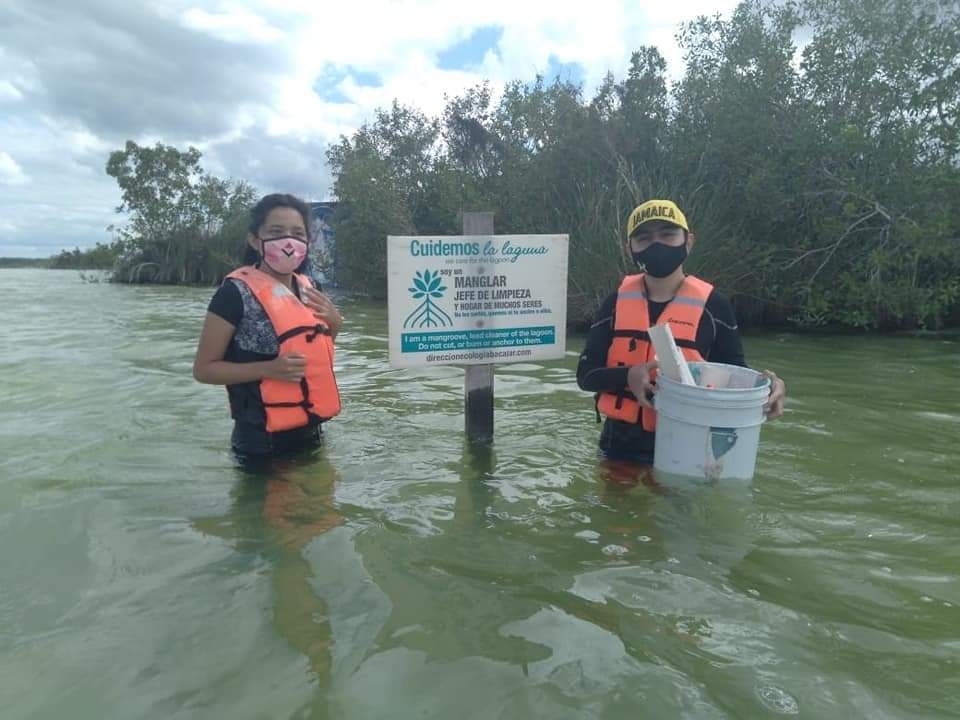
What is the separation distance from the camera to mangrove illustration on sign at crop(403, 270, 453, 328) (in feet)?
14.1

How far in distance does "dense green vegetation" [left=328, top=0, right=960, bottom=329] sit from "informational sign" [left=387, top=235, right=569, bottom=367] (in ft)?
28.9

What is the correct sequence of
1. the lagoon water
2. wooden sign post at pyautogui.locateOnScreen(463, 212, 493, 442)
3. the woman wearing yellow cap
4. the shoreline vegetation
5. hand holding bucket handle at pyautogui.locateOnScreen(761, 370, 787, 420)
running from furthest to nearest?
the shoreline vegetation < wooden sign post at pyautogui.locateOnScreen(463, 212, 493, 442) < the woman wearing yellow cap < hand holding bucket handle at pyautogui.locateOnScreen(761, 370, 787, 420) < the lagoon water

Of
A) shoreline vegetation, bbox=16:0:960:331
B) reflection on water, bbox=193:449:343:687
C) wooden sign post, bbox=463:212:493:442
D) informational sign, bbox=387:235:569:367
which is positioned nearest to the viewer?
reflection on water, bbox=193:449:343:687

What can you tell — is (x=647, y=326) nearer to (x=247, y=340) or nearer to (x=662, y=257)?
(x=662, y=257)

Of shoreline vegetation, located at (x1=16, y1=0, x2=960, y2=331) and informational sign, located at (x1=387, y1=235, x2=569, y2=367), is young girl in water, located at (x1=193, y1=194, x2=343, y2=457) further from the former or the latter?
shoreline vegetation, located at (x1=16, y1=0, x2=960, y2=331)

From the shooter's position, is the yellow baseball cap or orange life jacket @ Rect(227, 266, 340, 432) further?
orange life jacket @ Rect(227, 266, 340, 432)

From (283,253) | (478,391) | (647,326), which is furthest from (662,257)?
(283,253)

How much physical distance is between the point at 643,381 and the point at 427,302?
1513 millimetres

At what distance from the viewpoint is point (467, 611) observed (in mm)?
2717

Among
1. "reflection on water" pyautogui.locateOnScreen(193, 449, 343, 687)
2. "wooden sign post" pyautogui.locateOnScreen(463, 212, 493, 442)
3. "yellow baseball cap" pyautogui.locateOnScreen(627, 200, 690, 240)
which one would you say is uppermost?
"yellow baseball cap" pyautogui.locateOnScreen(627, 200, 690, 240)

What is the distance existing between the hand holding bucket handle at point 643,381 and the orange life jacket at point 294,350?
181 cm

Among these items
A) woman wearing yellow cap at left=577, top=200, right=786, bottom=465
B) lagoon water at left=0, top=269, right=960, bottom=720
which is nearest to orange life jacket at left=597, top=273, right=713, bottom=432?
woman wearing yellow cap at left=577, top=200, right=786, bottom=465

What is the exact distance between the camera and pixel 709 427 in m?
3.32

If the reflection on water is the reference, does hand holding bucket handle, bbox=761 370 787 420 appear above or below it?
above
